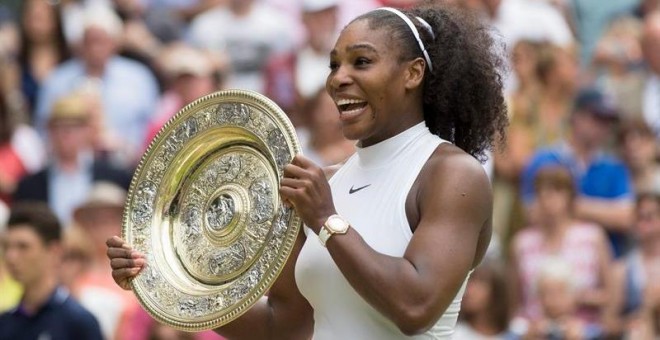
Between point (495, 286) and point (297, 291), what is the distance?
12.3ft

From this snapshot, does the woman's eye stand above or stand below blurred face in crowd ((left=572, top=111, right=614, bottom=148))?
above

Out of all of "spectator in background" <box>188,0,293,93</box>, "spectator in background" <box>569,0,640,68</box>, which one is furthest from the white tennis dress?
"spectator in background" <box>569,0,640,68</box>

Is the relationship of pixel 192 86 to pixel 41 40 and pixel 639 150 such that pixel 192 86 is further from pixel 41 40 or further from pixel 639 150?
pixel 639 150

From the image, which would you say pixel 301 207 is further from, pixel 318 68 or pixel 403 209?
pixel 318 68

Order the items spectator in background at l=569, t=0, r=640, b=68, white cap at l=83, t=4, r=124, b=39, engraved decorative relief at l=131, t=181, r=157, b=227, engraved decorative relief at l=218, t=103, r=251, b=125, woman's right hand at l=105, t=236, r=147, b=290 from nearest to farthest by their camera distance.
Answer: engraved decorative relief at l=218, t=103, r=251, b=125
woman's right hand at l=105, t=236, r=147, b=290
engraved decorative relief at l=131, t=181, r=157, b=227
white cap at l=83, t=4, r=124, b=39
spectator in background at l=569, t=0, r=640, b=68

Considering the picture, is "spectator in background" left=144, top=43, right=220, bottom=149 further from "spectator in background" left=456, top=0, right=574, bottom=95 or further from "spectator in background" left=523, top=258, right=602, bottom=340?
"spectator in background" left=523, top=258, right=602, bottom=340

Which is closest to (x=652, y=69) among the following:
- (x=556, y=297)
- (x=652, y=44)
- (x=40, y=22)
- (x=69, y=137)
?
(x=652, y=44)

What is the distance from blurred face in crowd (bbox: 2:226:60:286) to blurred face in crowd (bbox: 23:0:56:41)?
3.05m

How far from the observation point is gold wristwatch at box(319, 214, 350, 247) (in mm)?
4129

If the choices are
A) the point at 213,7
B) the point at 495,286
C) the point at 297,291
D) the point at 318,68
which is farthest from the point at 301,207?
the point at 213,7

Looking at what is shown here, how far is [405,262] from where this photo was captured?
4.12 meters

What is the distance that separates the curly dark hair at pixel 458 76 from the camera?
14.8ft

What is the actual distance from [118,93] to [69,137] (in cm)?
74

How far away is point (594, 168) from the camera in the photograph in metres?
9.62
